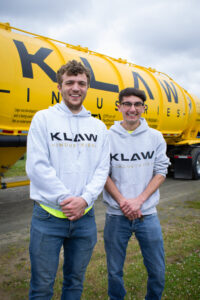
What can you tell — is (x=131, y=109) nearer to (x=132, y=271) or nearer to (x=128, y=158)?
(x=128, y=158)

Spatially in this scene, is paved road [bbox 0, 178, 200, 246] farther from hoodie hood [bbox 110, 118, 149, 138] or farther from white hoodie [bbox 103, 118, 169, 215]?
hoodie hood [bbox 110, 118, 149, 138]

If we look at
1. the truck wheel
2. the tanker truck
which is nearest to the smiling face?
the tanker truck

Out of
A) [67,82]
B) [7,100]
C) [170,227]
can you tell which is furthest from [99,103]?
[67,82]

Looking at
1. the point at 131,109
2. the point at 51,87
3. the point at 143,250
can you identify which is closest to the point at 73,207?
the point at 143,250

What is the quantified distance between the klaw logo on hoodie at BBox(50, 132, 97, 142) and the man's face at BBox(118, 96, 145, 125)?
46 centimetres

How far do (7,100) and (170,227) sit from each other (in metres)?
3.52

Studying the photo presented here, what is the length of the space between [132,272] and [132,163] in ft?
5.17

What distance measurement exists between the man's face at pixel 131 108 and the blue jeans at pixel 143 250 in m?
0.86

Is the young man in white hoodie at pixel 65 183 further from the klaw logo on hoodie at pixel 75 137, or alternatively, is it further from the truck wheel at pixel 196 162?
the truck wheel at pixel 196 162

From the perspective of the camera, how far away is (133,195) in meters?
2.40

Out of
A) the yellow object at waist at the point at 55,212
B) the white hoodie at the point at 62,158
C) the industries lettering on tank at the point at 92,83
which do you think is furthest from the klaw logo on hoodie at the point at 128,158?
the industries lettering on tank at the point at 92,83

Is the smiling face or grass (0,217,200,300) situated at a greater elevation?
the smiling face

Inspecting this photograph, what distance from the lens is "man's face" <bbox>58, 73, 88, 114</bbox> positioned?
210 cm

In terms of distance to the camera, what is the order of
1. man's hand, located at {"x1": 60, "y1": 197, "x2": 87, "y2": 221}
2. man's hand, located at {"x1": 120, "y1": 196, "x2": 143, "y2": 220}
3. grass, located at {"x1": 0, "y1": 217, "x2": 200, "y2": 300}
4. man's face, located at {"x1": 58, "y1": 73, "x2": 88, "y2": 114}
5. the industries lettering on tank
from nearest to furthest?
man's hand, located at {"x1": 60, "y1": 197, "x2": 87, "y2": 221}
man's face, located at {"x1": 58, "y1": 73, "x2": 88, "y2": 114}
man's hand, located at {"x1": 120, "y1": 196, "x2": 143, "y2": 220}
grass, located at {"x1": 0, "y1": 217, "x2": 200, "y2": 300}
the industries lettering on tank
